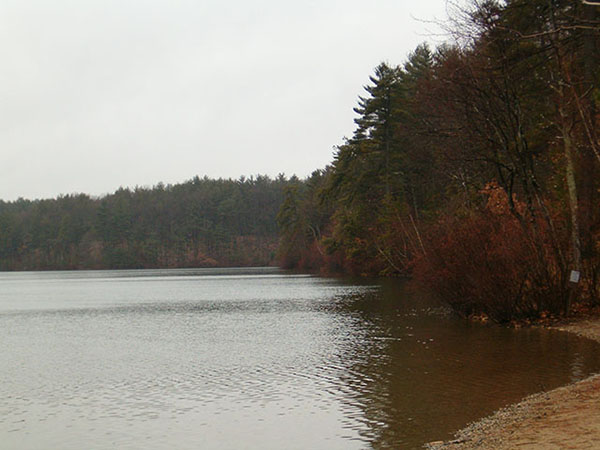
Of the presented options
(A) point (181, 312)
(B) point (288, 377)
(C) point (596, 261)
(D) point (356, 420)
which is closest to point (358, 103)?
(A) point (181, 312)

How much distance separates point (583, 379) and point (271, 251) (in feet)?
424

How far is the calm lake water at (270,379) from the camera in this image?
10.5 m

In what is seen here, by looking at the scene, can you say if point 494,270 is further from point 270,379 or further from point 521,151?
point 270,379

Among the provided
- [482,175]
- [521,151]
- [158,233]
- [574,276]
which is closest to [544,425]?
[574,276]

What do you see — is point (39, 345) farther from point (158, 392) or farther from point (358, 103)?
point (358, 103)

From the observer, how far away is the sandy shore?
793 centimetres

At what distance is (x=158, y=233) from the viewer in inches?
6014

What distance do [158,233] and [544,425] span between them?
14790cm

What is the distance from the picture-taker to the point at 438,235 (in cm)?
2478

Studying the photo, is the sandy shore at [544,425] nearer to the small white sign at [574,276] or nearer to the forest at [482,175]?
the forest at [482,175]

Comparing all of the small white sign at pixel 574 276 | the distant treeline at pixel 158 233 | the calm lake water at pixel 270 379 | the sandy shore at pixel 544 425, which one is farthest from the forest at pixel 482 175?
the distant treeline at pixel 158 233

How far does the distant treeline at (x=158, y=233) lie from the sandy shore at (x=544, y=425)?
130 metres

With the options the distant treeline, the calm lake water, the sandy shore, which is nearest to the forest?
the calm lake water

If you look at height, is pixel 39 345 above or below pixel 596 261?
below
